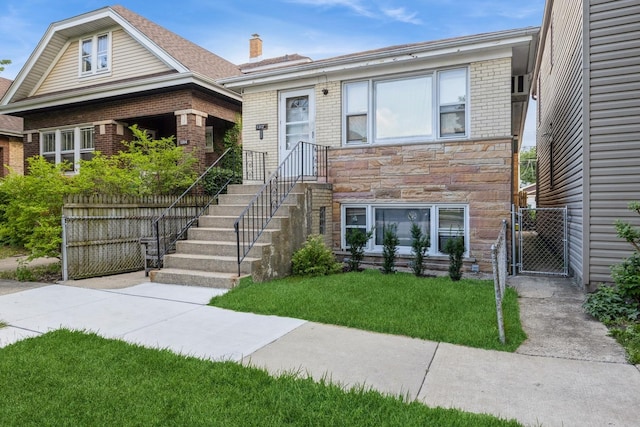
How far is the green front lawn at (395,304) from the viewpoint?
4.51 meters

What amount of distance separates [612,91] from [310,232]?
220 inches

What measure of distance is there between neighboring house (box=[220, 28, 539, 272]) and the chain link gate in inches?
30.8

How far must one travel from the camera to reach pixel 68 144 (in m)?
14.7

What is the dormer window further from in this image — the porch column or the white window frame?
the porch column

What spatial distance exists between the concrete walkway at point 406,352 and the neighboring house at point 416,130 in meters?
2.60

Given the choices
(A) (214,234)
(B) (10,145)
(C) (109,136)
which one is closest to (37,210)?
(A) (214,234)

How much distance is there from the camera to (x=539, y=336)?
4512 mm

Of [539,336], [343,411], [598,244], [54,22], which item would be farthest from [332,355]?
[54,22]

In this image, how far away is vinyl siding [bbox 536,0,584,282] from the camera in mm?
6844

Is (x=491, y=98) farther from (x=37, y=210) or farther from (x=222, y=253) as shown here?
(x=37, y=210)

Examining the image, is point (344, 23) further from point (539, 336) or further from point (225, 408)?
point (225, 408)

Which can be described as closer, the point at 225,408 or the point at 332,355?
the point at 225,408

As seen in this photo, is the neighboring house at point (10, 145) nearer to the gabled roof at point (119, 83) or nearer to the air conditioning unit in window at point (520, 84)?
the gabled roof at point (119, 83)

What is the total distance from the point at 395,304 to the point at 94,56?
1376 centimetres
